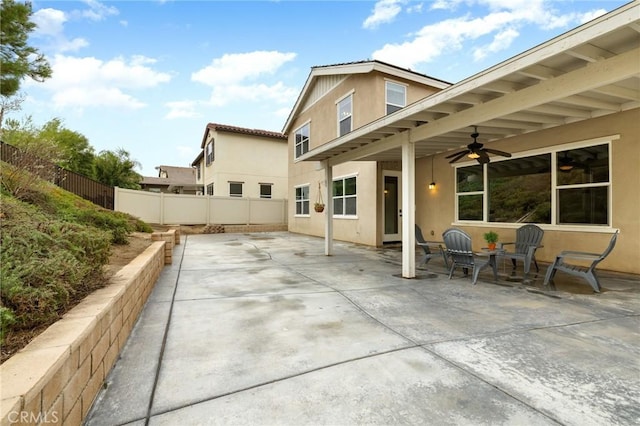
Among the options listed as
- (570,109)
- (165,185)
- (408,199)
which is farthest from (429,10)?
(165,185)

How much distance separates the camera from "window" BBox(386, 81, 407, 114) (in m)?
10.4

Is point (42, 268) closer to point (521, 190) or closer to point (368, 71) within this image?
point (521, 190)

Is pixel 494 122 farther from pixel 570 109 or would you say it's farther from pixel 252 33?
pixel 252 33

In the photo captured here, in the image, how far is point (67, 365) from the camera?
1676mm

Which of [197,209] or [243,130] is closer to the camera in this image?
[197,209]

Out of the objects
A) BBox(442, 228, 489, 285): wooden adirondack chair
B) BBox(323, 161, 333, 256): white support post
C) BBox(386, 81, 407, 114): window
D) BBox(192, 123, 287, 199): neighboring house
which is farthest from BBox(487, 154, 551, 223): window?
BBox(192, 123, 287, 199): neighboring house

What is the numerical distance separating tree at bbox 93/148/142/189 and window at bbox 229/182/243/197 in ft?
25.8

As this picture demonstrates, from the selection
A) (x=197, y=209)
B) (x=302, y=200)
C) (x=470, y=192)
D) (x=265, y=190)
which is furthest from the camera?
(x=265, y=190)

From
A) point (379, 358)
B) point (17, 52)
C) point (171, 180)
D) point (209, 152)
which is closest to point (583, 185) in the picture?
point (379, 358)

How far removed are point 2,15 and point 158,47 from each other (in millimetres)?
4876

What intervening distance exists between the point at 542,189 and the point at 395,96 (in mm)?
5514

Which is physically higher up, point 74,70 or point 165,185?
point 74,70

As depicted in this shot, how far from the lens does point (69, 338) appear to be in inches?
71.2

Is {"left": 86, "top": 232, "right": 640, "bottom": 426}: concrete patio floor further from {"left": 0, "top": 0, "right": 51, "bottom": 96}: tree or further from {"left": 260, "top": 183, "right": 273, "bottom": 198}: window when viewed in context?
{"left": 260, "top": 183, "right": 273, "bottom": 198}: window
